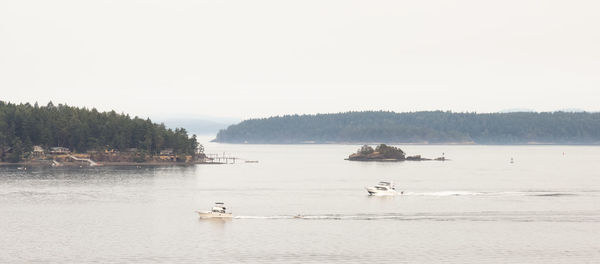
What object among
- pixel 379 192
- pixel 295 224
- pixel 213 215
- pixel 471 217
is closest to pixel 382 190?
pixel 379 192

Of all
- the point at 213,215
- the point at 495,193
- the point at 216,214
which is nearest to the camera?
the point at 213,215

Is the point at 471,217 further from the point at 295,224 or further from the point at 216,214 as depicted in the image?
the point at 216,214

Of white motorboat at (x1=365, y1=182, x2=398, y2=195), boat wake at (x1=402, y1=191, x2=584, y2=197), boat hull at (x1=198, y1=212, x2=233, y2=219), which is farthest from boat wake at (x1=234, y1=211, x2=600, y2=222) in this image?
boat wake at (x1=402, y1=191, x2=584, y2=197)

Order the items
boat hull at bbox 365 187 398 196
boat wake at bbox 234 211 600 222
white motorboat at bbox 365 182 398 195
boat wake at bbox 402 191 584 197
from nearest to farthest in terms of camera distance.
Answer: boat wake at bbox 234 211 600 222 → boat hull at bbox 365 187 398 196 → white motorboat at bbox 365 182 398 195 → boat wake at bbox 402 191 584 197

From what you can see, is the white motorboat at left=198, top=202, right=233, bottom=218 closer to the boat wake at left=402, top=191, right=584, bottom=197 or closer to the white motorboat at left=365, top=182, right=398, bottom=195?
the white motorboat at left=365, top=182, right=398, bottom=195

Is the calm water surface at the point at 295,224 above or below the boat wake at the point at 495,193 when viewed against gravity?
below

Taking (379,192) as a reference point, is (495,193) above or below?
below

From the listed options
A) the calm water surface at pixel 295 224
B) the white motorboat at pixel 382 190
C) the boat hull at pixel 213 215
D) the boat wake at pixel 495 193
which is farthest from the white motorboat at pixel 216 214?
the boat wake at pixel 495 193

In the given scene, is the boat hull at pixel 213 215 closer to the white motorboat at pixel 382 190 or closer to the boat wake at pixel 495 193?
the white motorboat at pixel 382 190

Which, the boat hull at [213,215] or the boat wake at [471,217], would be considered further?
the boat wake at [471,217]

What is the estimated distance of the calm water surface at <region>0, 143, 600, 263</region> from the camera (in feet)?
244

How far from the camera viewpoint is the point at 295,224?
94.8 metres

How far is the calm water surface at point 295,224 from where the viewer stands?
74438mm

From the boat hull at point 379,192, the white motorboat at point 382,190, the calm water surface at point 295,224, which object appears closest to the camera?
the calm water surface at point 295,224
